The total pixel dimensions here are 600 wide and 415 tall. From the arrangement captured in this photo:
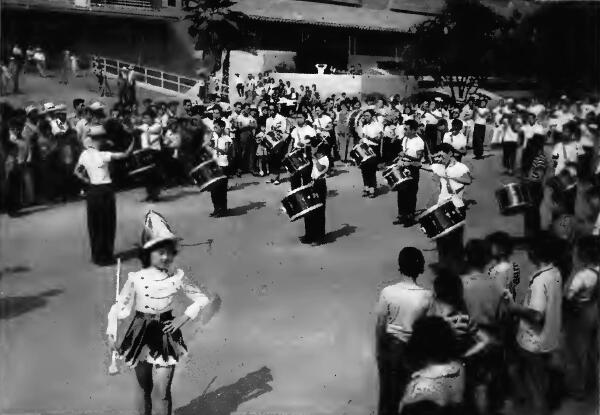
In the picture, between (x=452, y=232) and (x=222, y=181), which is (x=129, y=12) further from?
(x=452, y=232)

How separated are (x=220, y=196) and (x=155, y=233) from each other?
373 centimetres

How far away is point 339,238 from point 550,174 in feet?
9.56

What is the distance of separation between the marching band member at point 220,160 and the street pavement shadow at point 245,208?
0.16 meters

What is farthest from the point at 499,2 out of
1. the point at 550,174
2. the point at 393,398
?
the point at 393,398

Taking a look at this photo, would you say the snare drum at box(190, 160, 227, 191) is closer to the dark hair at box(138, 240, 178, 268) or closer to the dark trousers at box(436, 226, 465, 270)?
the dark trousers at box(436, 226, 465, 270)

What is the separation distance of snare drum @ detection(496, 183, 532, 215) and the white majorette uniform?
13.6ft

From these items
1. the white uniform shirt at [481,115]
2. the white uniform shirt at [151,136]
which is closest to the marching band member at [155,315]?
the white uniform shirt at [151,136]

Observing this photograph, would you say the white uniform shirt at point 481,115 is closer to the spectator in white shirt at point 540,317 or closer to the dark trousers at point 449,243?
the dark trousers at point 449,243

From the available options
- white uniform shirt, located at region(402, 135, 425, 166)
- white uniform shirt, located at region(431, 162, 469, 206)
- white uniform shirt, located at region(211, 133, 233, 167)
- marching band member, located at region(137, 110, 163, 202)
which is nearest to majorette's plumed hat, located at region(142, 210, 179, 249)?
marching band member, located at region(137, 110, 163, 202)

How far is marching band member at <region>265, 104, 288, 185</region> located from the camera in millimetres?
11302

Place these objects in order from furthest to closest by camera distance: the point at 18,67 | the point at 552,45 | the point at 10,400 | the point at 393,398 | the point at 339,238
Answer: the point at 339,238 → the point at 552,45 → the point at 18,67 → the point at 10,400 → the point at 393,398

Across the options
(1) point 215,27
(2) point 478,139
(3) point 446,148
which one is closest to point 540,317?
(2) point 478,139

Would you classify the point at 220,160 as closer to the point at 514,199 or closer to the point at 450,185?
the point at 450,185

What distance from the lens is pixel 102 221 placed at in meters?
7.32
